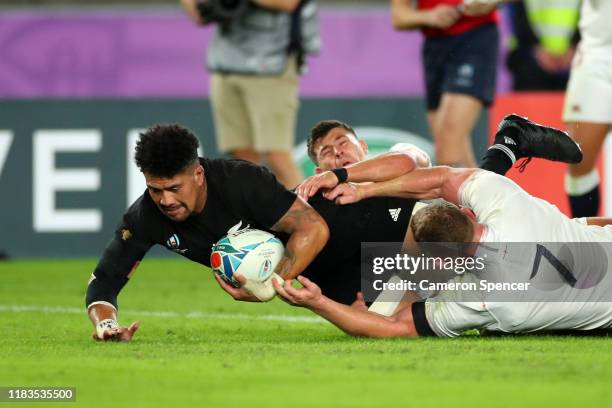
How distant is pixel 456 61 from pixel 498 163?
322 cm

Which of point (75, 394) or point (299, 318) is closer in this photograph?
point (75, 394)

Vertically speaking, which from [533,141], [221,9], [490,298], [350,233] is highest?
[221,9]

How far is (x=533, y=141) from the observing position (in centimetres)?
758

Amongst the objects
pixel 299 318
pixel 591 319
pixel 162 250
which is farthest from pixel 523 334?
pixel 162 250

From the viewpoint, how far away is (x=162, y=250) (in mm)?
13180

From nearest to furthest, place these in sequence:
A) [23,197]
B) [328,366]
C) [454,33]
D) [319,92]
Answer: [328,366]
[454,33]
[23,197]
[319,92]

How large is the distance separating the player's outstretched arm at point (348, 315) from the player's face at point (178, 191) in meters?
0.59

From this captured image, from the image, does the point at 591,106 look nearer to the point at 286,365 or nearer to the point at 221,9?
the point at 221,9

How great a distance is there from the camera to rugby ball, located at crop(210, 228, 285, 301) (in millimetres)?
6707

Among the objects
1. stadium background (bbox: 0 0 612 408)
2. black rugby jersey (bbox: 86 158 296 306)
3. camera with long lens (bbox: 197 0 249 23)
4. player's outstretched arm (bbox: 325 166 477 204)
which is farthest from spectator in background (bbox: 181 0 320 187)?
black rugby jersey (bbox: 86 158 296 306)

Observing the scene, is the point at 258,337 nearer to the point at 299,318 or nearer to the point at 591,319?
the point at 299,318

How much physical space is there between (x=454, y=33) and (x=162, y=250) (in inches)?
160

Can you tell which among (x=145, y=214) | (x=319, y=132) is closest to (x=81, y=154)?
(x=319, y=132)

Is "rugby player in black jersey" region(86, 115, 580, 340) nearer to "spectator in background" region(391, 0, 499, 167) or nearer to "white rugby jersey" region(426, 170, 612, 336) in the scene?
"white rugby jersey" region(426, 170, 612, 336)
